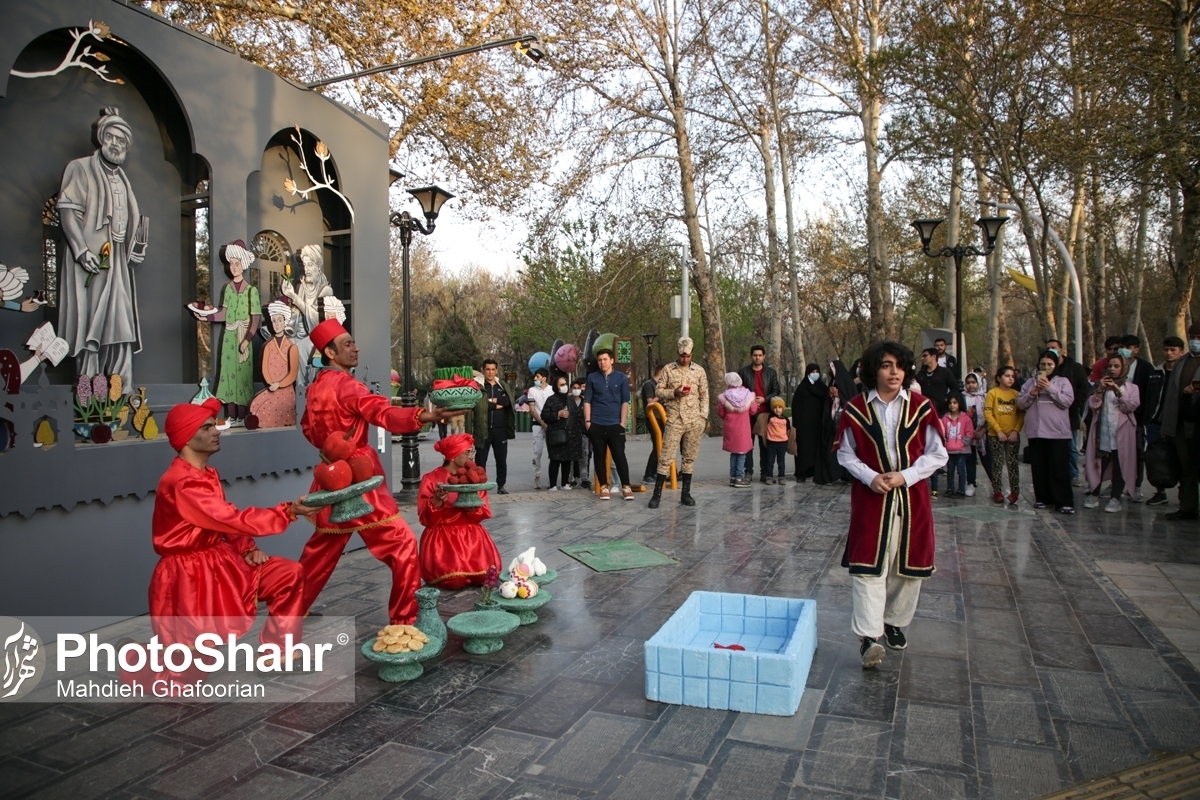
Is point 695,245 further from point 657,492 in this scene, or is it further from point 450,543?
point 450,543

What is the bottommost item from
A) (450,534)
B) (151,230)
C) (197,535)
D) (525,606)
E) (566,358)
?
(525,606)

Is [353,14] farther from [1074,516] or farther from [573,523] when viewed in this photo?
[1074,516]

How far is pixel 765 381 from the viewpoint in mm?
12094

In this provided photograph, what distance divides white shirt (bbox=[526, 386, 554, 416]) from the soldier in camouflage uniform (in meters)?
2.79

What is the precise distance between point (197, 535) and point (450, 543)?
2.14m

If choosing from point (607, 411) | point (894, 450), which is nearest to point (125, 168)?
point (607, 411)

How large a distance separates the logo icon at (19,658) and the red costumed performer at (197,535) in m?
0.84

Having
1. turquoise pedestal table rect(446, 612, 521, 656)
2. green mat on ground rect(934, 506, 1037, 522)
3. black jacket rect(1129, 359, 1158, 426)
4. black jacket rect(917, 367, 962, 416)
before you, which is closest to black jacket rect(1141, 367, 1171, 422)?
black jacket rect(1129, 359, 1158, 426)

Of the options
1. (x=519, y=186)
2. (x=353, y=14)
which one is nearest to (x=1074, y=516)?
(x=519, y=186)

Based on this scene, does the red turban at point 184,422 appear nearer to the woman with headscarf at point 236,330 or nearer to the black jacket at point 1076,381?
the woman with headscarf at point 236,330

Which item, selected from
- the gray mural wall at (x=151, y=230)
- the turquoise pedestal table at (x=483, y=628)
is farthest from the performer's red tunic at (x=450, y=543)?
the gray mural wall at (x=151, y=230)

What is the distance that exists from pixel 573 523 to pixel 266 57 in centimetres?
1040

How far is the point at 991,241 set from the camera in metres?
14.2

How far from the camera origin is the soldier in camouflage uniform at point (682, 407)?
9523 millimetres
